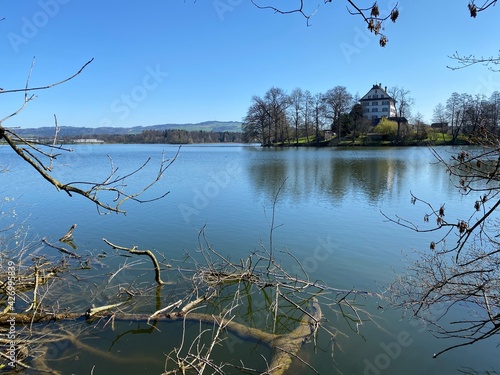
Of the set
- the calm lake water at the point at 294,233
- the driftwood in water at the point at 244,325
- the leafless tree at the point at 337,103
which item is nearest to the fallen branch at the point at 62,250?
the calm lake water at the point at 294,233

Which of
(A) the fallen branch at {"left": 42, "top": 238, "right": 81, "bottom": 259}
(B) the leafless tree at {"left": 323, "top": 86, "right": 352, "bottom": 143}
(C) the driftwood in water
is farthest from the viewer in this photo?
(B) the leafless tree at {"left": 323, "top": 86, "right": 352, "bottom": 143}

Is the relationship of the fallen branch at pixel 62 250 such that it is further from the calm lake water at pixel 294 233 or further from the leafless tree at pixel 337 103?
the leafless tree at pixel 337 103

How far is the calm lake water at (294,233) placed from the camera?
4945mm

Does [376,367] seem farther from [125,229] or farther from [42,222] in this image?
[42,222]

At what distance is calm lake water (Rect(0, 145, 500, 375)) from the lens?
16.2ft

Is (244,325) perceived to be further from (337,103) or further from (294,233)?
(337,103)

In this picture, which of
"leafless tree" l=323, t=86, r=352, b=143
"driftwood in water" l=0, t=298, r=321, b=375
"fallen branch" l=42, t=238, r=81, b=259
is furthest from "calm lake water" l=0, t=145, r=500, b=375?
"leafless tree" l=323, t=86, r=352, b=143

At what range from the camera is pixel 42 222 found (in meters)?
12.3

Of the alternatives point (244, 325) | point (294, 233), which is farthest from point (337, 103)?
point (244, 325)

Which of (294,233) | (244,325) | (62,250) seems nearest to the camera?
(244,325)

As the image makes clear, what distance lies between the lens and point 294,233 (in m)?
10.8

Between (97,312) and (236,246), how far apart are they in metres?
4.32

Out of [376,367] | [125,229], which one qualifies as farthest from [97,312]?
[125,229]

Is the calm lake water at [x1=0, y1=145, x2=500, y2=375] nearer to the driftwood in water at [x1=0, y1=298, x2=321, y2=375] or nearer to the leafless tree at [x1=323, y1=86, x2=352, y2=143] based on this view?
the driftwood in water at [x1=0, y1=298, x2=321, y2=375]
